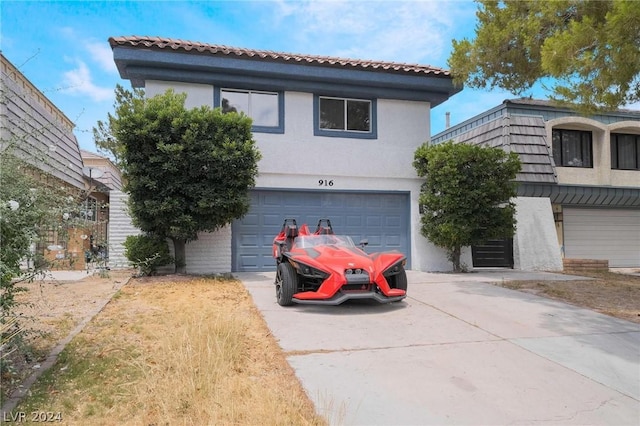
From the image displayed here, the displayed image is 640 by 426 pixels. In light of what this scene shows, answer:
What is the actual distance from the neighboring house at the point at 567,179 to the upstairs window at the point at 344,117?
5173 millimetres

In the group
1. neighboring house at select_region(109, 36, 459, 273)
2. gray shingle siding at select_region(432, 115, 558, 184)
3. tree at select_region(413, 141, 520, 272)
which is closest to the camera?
tree at select_region(413, 141, 520, 272)

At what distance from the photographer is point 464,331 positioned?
5293 millimetres

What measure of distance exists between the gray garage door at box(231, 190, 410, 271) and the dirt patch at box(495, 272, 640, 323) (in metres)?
3.84

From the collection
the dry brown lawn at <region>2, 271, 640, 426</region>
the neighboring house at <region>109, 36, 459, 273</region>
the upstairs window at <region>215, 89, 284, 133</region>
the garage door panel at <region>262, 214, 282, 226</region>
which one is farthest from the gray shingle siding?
the dry brown lawn at <region>2, 271, 640, 426</region>

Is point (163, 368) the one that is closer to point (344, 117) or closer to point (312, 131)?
point (312, 131)

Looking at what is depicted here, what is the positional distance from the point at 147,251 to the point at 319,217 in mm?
4472

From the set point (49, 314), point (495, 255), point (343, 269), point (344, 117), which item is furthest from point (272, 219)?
point (495, 255)

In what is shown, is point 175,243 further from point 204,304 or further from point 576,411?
point 576,411

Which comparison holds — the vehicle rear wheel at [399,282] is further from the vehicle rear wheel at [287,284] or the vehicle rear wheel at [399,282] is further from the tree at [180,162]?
the tree at [180,162]

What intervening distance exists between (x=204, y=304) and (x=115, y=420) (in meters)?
3.78

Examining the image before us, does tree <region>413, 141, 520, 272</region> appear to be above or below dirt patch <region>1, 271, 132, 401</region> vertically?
above

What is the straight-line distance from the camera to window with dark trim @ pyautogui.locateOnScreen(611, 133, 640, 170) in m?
17.1

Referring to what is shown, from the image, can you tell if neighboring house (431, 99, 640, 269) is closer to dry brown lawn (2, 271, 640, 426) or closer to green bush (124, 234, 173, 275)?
dry brown lawn (2, 271, 640, 426)

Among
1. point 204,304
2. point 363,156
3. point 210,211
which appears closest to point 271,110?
point 363,156
